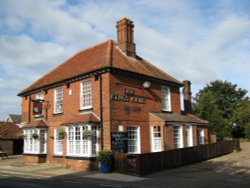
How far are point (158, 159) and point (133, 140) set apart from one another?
3620 mm

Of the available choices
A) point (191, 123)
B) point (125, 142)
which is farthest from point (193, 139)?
point (125, 142)

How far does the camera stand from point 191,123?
942 inches

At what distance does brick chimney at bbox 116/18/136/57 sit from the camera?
23.7 metres

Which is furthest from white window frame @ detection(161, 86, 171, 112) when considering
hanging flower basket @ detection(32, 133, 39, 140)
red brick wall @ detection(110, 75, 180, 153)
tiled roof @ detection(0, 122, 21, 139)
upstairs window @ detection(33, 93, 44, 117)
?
tiled roof @ detection(0, 122, 21, 139)

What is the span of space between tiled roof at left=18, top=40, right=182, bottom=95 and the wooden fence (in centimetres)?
600

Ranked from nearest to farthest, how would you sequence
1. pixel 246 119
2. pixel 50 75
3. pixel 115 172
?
pixel 115 172 < pixel 50 75 < pixel 246 119

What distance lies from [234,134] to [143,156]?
40.4 meters

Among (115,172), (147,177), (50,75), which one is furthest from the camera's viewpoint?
(50,75)

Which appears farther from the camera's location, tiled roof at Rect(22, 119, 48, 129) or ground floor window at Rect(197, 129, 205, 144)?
ground floor window at Rect(197, 129, 205, 144)

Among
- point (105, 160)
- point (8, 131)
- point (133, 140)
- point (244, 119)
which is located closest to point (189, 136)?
point (133, 140)

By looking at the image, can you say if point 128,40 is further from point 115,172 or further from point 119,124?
point 115,172

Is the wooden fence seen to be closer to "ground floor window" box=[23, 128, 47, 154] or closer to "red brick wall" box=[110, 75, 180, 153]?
"red brick wall" box=[110, 75, 180, 153]

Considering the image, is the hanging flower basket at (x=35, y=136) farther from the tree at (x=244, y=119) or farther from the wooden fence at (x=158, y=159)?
the tree at (x=244, y=119)

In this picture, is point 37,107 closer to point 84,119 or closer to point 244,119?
point 84,119
